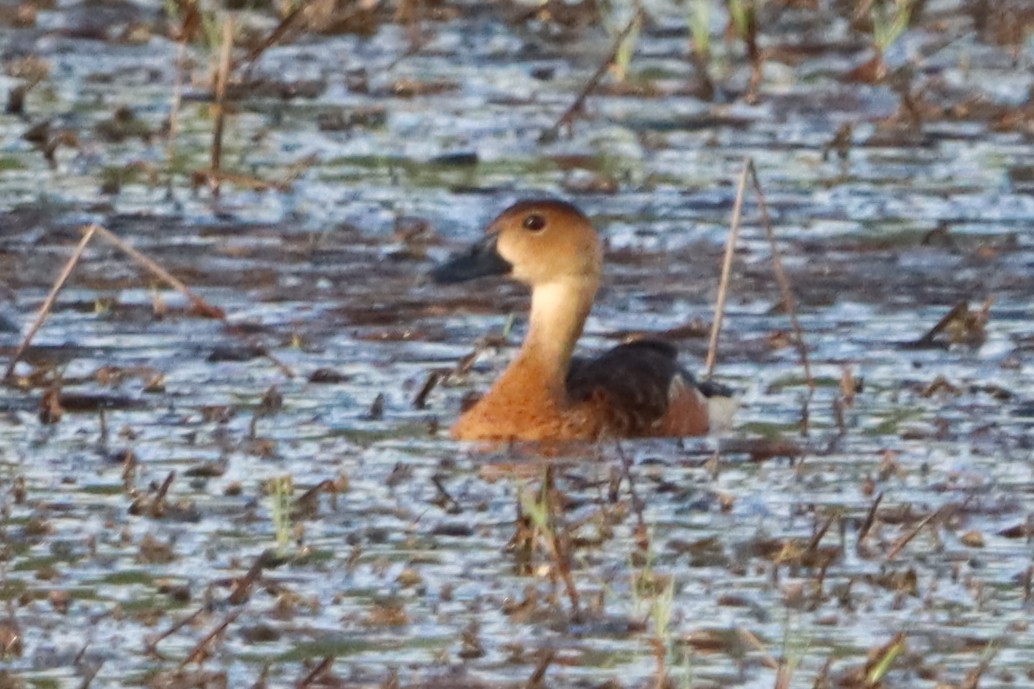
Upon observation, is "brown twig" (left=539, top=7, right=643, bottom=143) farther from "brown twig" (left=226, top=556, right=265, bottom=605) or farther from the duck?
"brown twig" (left=226, top=556, right=265, bottom=605)

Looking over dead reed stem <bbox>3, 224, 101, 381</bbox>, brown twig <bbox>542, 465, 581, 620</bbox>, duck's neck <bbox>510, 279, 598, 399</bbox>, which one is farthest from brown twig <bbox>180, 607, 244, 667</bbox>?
duck's neck <bbox>510, 279, 598, 399</bbox>

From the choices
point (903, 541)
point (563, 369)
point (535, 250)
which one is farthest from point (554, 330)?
point (903, 541)

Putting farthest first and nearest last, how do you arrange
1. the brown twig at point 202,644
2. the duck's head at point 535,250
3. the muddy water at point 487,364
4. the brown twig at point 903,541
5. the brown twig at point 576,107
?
the brown twig at point 576,107 < the duck's head at point 535,250 < the brown twig at point 903,541 < the muddy water at point 487,364 < the brown twig at point 202,644

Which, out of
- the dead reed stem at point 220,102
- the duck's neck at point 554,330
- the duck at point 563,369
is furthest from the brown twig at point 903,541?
the dead reed stem at point 220,102

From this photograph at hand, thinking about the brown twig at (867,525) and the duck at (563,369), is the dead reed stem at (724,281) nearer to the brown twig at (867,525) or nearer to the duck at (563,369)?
the duck at (563,369)

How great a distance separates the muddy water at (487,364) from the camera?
7.17 metres

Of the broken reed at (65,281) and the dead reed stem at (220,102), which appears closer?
the broken reed at (65,281)

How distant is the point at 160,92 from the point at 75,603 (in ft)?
26.7

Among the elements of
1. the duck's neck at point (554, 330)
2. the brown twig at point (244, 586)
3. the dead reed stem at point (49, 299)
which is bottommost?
the brown twig at point (244, 586)

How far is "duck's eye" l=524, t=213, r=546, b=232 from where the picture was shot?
10344 millimetres

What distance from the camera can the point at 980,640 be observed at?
23.2ft

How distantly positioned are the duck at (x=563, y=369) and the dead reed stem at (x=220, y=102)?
115 inches

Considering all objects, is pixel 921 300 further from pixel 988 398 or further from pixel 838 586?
pixel 838 586

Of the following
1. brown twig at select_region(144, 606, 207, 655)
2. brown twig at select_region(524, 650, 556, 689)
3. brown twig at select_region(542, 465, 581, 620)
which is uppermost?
brown twig at select_region(542, 465, 581, 620)
